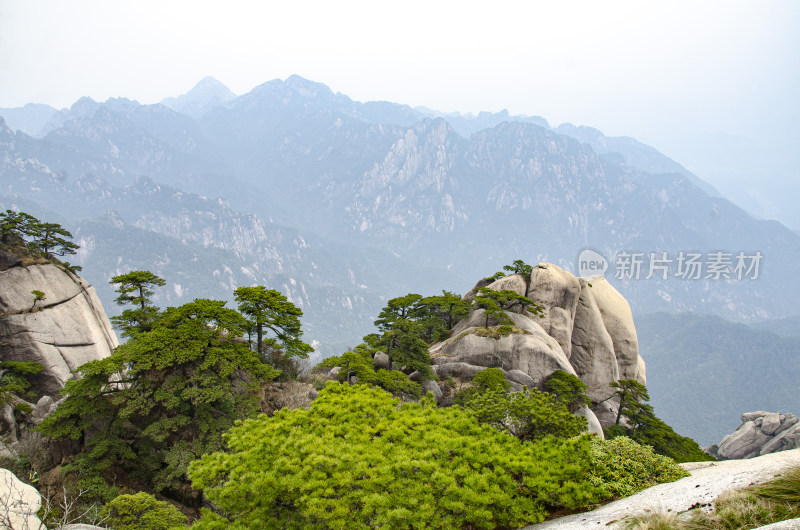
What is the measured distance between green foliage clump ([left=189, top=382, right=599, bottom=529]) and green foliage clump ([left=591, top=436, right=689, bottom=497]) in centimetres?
76

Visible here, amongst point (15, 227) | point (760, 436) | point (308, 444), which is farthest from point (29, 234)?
point (760, 436)

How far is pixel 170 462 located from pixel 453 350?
2206cm

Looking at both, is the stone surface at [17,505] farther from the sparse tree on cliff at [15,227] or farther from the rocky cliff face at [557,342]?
the sparse tree on cliff at [15,227]

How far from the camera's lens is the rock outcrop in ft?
166

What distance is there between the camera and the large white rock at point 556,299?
4119 centimetres

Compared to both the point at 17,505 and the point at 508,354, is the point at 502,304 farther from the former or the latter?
the point at 17,505

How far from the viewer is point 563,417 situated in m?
16.8

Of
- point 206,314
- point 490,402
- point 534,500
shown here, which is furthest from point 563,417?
point 206,314

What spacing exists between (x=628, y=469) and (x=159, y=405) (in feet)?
78.9

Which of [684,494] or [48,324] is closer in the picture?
[684,494]

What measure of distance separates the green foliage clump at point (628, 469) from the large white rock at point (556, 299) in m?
26.6

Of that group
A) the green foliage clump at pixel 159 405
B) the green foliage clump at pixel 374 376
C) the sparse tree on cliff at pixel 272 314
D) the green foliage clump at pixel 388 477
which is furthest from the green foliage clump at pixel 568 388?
the green foliage clump at pixel 159 405

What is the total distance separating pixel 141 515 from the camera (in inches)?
681

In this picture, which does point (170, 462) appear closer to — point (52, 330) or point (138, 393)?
point (138, 393)
